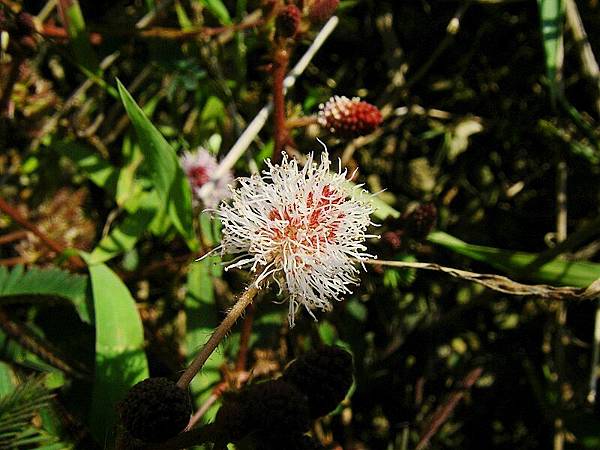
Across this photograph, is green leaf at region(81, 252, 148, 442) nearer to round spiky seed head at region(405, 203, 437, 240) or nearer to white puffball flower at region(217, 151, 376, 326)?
white puffball flower at region(217, 151, 376, 326)

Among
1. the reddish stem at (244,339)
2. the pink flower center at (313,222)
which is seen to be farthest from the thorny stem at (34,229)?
the pink flower center at (313,222)

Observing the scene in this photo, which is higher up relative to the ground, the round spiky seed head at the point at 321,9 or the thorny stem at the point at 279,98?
the round spiky seed head at the point at 321,9

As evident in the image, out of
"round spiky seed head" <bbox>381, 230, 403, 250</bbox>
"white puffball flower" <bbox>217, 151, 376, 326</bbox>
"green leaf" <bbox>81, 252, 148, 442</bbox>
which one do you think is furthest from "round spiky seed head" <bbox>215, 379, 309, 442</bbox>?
"round spiky seed head" <bbox>381, 230, 403, 250</bbox>

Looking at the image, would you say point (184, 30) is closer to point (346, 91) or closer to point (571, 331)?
point (346, 91)

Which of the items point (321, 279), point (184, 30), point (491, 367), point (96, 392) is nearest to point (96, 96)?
point (184, 30)

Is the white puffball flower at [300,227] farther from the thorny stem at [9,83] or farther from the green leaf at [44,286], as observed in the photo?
the thorny stem at [9,83]

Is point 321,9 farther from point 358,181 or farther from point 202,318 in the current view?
point 202,318
